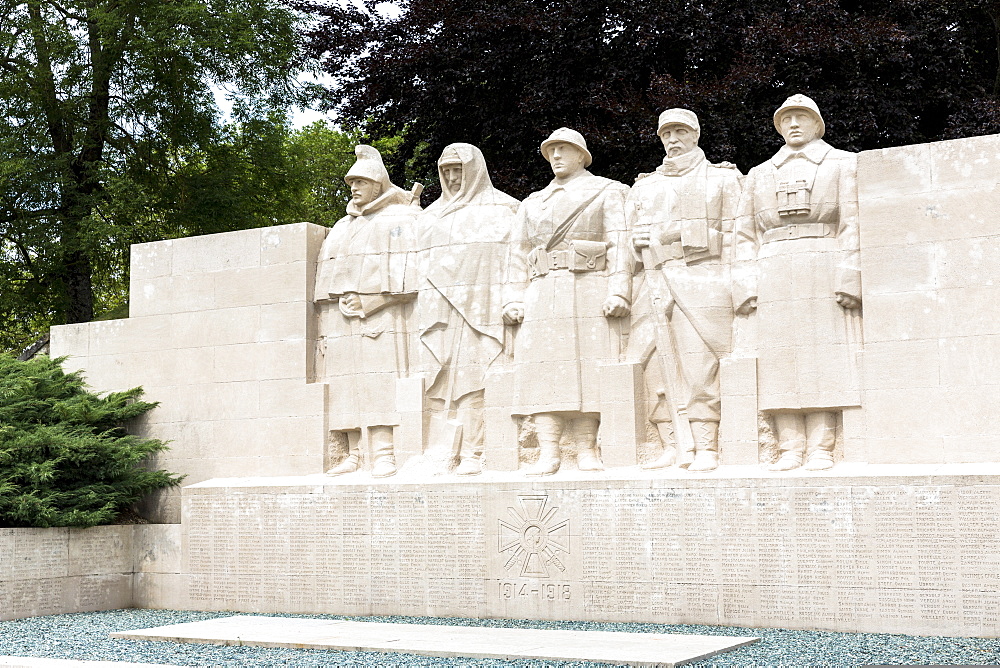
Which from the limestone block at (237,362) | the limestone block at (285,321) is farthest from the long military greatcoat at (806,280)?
the limestone block at (237,362)

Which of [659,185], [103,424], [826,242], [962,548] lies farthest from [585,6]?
[962,548]

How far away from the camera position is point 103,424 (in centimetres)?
1360

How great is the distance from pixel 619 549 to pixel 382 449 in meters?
2.99

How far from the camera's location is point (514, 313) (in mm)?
11930

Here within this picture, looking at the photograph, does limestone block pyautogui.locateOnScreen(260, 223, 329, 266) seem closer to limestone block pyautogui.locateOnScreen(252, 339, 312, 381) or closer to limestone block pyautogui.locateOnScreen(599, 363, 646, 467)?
limestone block pyautogui.locateOnScreen(252, 339, 312, 381)

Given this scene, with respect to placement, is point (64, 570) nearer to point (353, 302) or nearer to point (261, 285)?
point (261, 285)

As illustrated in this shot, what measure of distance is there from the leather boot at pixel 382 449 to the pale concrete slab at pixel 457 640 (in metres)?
1.91

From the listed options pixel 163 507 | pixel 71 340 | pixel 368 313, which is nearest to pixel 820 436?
pixel 368 313

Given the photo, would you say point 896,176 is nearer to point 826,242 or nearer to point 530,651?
point 826,242

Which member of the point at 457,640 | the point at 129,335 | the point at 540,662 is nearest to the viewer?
the point at 540,662

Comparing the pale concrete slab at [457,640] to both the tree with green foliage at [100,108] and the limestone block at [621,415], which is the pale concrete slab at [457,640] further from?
the tree with green foliage at [100,108]

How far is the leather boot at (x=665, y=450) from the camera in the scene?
11.1m

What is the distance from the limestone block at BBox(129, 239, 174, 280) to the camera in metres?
14.0

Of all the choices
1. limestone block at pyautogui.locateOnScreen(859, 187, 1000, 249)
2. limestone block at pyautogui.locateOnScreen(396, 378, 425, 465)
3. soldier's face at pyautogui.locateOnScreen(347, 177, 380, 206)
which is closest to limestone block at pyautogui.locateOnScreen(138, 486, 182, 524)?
limestone block at pyautogui.locateOnScreen(396, 378, 425, 465)
